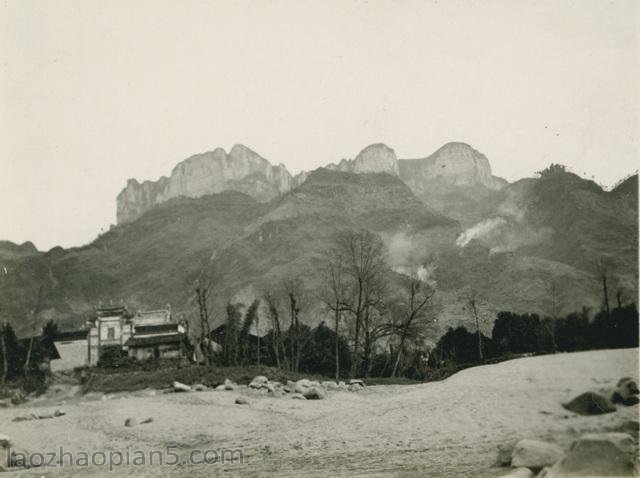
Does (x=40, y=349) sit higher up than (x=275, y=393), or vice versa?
(x=40, y=349)

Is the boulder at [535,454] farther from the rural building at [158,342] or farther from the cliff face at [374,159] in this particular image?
the rural building at [158,342]

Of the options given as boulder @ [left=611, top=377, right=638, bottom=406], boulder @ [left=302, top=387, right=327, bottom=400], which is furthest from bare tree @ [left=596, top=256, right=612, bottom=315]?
boulder @ [left=302, top=387, right=327, bottom=400]

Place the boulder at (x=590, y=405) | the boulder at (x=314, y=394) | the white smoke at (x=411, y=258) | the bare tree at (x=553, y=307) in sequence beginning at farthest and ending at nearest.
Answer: the white smoke at (x=411, y=258)
the boulder at (x=314, y=394)
the bare tree at (x=553, y=307)
the boulder at (x=590, y=405)

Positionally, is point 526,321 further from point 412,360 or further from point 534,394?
point 412,360

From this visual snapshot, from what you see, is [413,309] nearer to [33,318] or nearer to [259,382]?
[259,382]

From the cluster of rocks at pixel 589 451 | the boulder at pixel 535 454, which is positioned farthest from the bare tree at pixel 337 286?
the boulder at pixel 535 454

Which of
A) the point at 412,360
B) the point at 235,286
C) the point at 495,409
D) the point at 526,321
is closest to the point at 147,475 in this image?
the point at 495,409

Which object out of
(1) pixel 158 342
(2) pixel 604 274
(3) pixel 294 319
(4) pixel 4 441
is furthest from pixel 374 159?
(4) pixel 4 441
